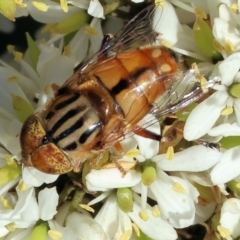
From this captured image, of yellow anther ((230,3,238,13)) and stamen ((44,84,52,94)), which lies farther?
stamen ((44,84,52,94))

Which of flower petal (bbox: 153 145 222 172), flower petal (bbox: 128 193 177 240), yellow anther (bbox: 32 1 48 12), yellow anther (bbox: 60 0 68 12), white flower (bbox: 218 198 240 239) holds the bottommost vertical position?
white flower (bbox: 218 198 240 239)

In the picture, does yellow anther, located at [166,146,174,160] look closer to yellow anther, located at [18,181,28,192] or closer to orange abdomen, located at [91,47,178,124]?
orange abdomen, located at [91,47,178,124]

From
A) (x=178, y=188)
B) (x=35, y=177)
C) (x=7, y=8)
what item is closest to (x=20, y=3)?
(x=7, y=8)

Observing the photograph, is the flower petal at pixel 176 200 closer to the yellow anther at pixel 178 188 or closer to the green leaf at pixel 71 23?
the yellow anther at pixel 178 188

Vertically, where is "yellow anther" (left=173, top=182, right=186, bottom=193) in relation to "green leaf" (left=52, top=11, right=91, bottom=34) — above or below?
below

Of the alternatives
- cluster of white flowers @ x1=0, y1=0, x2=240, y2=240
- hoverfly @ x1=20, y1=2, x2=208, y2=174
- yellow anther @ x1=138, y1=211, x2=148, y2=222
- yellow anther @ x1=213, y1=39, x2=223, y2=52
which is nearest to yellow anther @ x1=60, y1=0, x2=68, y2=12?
cluster of white flowers @ x1=0, y1=0, x2=240, y2=240

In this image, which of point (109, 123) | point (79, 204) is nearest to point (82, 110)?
point (109, 123)
